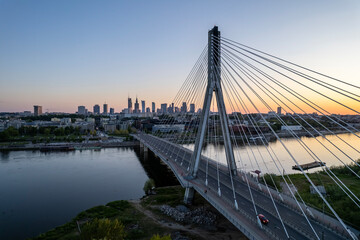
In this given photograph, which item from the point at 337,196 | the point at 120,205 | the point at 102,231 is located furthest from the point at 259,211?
the point at 120,205

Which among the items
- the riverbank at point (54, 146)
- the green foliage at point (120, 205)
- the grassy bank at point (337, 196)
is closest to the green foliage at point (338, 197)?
the grassy bank at point (337, 196)

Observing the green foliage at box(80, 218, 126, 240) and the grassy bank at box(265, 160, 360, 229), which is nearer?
the green foliage at box(80, 218, 126, 240)

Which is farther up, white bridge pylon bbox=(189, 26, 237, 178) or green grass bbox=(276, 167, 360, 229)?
white bridge pylon bbox=(189, 26, 237, 178)

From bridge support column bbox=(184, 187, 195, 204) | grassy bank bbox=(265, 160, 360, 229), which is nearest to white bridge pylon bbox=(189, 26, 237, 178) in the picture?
bridge support column bbox=(184, 187, 195, 204)

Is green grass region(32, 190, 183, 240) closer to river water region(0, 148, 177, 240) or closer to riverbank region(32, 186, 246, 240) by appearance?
riverbank region(32, 186, 246, 240)

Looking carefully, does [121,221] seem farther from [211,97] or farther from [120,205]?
[211,97]

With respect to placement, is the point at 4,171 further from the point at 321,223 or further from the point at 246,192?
the point at 321,223

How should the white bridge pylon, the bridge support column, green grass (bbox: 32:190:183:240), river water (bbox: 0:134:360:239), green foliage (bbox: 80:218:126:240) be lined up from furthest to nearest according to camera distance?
the bridge support column
river water (bbox: 0:134:360:239)
the white bridge pylon
green grass (bbox: 32:190:183:240)
green foliage (bbox: 80:218:126:240)
